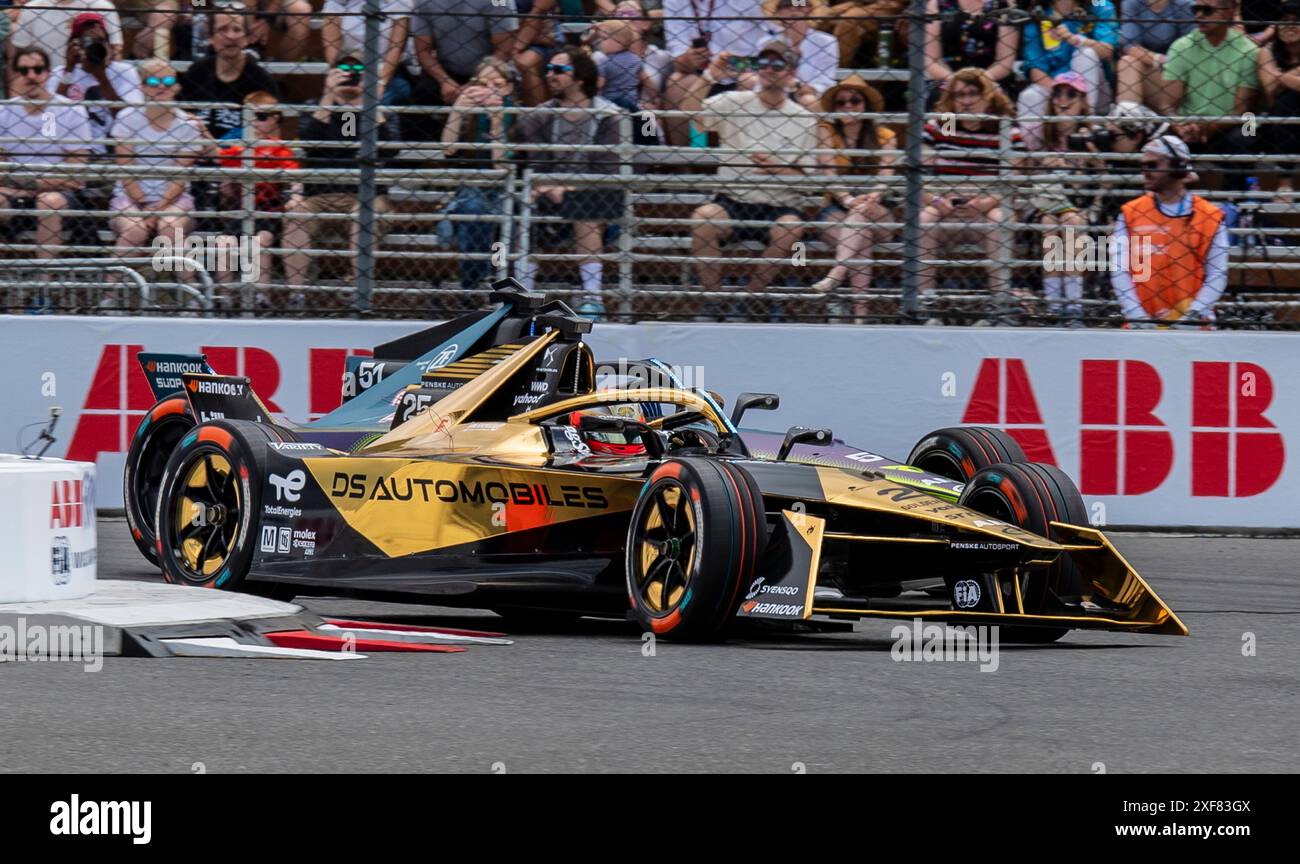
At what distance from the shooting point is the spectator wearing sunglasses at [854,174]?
1124 centimetres

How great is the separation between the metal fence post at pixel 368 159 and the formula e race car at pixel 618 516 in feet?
7.87

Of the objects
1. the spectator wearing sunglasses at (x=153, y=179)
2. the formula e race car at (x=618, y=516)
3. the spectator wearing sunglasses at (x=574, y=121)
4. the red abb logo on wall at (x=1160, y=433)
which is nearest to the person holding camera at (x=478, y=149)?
the spectator wearing sunglasses at (x=574, y=121)

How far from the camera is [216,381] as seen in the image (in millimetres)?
8852

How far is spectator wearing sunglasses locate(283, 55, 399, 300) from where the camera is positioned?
1149 centimetres

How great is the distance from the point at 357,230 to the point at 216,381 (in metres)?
2.48

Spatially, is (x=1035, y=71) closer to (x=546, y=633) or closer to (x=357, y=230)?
(x=357, y=230)

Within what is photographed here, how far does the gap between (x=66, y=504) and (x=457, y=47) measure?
20.4 feet

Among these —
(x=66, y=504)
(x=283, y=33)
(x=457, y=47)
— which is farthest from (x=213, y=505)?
(x=283, y=33)

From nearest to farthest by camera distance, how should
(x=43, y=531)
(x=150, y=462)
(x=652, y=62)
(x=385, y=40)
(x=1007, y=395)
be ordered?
(x=43, y=531)
(x=150, y=462)
(x=1007, y=395)
(x=385, y=40)
(x=652, y=62)

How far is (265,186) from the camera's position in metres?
12.1

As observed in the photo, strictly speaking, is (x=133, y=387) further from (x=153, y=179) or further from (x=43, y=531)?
(x=43, y=531)

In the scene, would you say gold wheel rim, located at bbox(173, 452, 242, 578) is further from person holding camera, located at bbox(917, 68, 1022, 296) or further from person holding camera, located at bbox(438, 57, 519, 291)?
person holding camera, located at bbox(917, 68, 1022, 296)

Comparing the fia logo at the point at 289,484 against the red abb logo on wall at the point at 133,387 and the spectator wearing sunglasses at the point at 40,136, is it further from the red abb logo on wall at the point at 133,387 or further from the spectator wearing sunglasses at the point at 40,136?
the spectator wearing sunglasses at the point at 40,136

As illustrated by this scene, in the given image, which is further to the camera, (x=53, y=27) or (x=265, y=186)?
(x=53, y=27)
